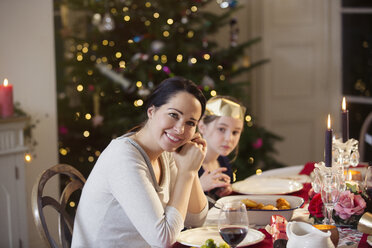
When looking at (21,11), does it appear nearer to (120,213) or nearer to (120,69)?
(120,69)

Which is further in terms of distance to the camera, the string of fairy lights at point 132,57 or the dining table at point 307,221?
the string of fairy lights at point 132,57

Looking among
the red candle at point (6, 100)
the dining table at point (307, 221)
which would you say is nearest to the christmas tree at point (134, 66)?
the red candle at point (6, 100)

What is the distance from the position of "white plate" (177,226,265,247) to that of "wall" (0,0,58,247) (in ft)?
6.56

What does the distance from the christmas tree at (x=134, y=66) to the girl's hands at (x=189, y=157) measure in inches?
73.9

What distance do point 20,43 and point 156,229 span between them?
2.17m

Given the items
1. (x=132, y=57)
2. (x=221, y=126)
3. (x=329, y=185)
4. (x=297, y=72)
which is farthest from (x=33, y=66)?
(x=297, y=72)

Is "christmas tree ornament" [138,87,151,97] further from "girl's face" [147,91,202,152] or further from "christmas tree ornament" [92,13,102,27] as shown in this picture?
"girl's face" [147,91,202,152]

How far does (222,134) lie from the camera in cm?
255

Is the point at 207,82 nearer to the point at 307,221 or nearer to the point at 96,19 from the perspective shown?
the point at 96,19

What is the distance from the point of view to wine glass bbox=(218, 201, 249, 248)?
1.49 metres

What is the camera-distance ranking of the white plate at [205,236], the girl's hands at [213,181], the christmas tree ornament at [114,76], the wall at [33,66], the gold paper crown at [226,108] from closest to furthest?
1. the white plate at [205,236]
2. the girl's hands at [213,181]
3. the gold paper crown at [226,108]
4. the wall at [33,66]
5. the christmas tree ornament at [114,76]

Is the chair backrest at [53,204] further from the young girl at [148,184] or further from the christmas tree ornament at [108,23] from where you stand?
the christmas tree ornament at [108,23]

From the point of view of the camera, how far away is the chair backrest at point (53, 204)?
1760 millimetres

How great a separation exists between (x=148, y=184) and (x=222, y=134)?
889 millimetres
